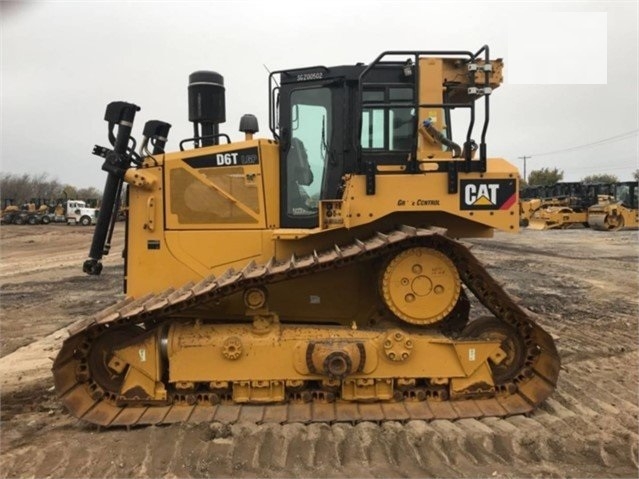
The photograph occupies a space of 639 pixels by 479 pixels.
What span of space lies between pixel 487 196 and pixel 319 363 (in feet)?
7.28

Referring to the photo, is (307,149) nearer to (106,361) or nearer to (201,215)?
(201,215)

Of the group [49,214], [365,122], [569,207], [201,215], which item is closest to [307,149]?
[365,122]

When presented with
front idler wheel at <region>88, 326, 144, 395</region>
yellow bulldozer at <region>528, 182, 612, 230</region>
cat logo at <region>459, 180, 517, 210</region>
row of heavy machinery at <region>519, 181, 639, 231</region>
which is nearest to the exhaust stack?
front idler wheel at <region>88, 326, 144, 395</region>

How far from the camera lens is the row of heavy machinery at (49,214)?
47500mm

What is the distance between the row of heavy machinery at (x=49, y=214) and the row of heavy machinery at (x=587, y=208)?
3755 cm

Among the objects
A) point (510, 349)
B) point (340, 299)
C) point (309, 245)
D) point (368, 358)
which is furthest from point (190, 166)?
point (510, 349)

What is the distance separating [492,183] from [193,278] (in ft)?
10.3

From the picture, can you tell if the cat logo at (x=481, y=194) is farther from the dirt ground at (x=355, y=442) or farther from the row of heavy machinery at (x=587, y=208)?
the row of heavy machinery at (x=587, y=208)

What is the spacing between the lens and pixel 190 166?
536cm

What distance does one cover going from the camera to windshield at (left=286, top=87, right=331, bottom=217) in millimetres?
5215

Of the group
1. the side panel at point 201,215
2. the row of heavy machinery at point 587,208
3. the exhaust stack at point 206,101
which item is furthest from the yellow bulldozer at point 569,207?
the side panel at point 201,215

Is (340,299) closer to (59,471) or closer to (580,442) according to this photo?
(580,442)

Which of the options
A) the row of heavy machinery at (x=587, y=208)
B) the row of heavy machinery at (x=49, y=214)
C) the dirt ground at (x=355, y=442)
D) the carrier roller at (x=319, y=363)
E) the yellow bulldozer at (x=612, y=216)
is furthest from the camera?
the row of heavy machinery at (x=49, y=214)

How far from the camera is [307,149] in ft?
17.3
